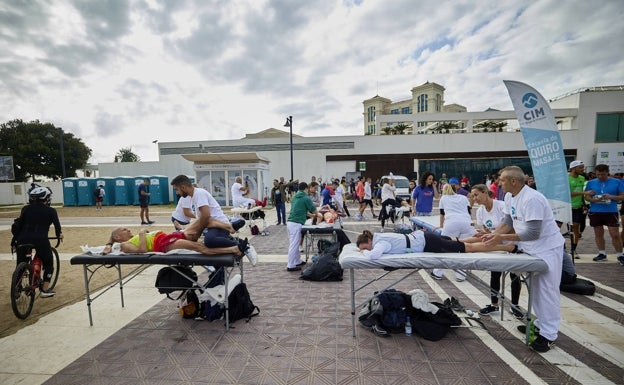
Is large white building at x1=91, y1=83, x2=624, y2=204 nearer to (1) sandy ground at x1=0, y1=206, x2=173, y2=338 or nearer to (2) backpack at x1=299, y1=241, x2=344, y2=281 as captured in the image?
(1) sandy ground at x1=0, y1=206, x2=173, y2=338

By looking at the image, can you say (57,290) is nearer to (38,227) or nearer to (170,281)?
(38,227)

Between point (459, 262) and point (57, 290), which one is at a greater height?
point (459, 262)

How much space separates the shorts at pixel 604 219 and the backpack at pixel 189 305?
7815 millimetres

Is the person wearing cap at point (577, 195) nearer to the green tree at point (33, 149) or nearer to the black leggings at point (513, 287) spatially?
the black leggings at point (513, 287)

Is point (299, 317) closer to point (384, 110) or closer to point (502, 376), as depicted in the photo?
point (502, 376)

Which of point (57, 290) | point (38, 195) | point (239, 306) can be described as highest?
point (38, 195)

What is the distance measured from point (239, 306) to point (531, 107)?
6351 mm

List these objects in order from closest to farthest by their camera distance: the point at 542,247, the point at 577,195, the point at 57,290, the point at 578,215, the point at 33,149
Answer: the point at 542,247 → the point at 57,290 → the point at 577,195 → the point at 578,215 → the point at 33,149

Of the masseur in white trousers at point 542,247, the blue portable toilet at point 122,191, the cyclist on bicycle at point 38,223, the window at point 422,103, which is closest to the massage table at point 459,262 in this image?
the masseur in white trousers at point 542,247

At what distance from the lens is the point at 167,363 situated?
293 centimetres

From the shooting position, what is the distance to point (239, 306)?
3.81 meters

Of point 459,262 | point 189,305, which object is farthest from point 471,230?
point 189,305

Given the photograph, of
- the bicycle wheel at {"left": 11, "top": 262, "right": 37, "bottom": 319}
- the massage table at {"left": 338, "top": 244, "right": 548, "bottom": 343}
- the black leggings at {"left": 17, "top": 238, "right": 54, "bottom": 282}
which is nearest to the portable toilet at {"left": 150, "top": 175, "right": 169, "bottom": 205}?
the black leggings at {"left": 17, "top": 238, "right": 54, "bottom": 282}

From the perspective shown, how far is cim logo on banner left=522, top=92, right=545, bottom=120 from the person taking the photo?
529 centimetres
